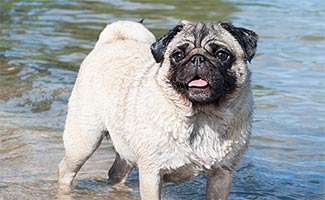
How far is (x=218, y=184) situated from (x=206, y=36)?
1.18 meters

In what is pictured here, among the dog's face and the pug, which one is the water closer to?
the pug

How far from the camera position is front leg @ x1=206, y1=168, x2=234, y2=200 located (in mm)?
6410

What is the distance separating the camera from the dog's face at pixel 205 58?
5.84 m

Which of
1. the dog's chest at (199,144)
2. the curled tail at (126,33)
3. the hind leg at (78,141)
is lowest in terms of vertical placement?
the hind leg at (78,141)

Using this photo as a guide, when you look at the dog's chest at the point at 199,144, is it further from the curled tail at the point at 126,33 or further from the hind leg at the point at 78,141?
the curled tail at the point at 126,33

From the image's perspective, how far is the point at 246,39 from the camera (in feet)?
19.9

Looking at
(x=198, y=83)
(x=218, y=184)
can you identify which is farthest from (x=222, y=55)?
(x=218, y=184)

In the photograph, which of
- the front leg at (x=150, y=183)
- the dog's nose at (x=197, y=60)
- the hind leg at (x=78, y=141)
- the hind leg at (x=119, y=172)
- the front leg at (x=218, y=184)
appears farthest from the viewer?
the hind leg at (x=119, y=172)

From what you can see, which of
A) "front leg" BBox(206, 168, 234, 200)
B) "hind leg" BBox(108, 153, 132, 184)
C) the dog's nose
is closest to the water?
"hind leg" BBox(108, 153, 132, 184)

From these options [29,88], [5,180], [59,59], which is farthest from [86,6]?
[5,180]

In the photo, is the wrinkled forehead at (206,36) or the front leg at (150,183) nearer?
the wrinkled forehead at (206,36)

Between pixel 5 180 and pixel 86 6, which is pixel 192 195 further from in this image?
pixel 86 6

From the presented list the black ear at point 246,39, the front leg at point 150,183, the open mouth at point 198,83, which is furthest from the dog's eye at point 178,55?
the front leg at point 150,183

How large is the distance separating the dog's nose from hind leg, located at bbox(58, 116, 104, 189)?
1.59 m
